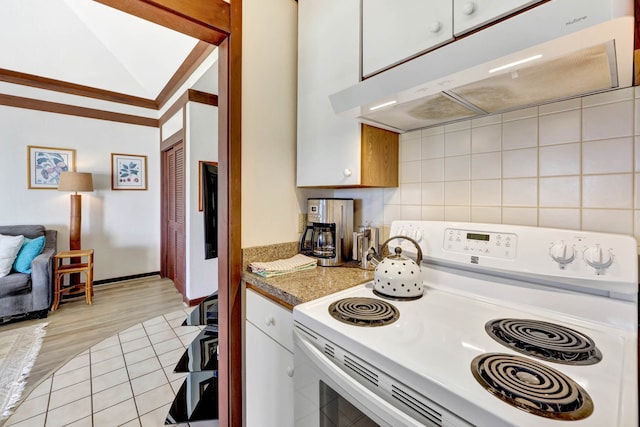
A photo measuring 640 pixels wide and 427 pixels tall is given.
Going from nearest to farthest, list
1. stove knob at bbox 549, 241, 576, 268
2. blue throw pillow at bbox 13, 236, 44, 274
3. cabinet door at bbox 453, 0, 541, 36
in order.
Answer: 1. cabinet door at bbox 453, 0, 541, 36
2. stove knob at bbox 549, 241, 576, 268
3. blue throw pillow at bbox 13, 236, 44, 274

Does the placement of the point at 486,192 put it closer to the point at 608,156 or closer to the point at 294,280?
the point at 608,156

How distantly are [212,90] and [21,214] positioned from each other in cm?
277

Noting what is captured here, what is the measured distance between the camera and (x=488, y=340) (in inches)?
28.3

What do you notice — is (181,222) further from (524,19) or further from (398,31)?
(524,19)

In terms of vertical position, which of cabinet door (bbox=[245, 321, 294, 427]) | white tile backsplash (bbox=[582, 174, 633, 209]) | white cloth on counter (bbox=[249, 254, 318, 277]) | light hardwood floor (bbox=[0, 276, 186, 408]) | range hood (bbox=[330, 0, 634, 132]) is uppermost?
range hood (bbox=[330, 0, 634, 132])

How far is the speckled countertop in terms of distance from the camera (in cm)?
106

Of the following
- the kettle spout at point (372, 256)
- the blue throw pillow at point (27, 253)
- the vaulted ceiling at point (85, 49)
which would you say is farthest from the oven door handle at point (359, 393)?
the blue throw pillow at point (27, 253)

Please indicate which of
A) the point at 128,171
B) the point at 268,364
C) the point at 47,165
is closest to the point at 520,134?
the point at 268,364

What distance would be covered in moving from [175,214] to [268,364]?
3194 mm

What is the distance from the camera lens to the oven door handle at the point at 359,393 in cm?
58

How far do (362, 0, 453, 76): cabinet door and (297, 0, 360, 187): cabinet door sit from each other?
0.22ft

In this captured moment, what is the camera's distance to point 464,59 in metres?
0.75

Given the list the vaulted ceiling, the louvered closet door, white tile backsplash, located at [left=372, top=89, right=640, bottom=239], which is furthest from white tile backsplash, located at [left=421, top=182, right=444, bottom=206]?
the louvered closet door

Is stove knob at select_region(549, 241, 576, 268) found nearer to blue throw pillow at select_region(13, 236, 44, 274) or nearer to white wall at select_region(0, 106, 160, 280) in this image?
blue throw pillow at select_region(13, 236, 44, 274)
